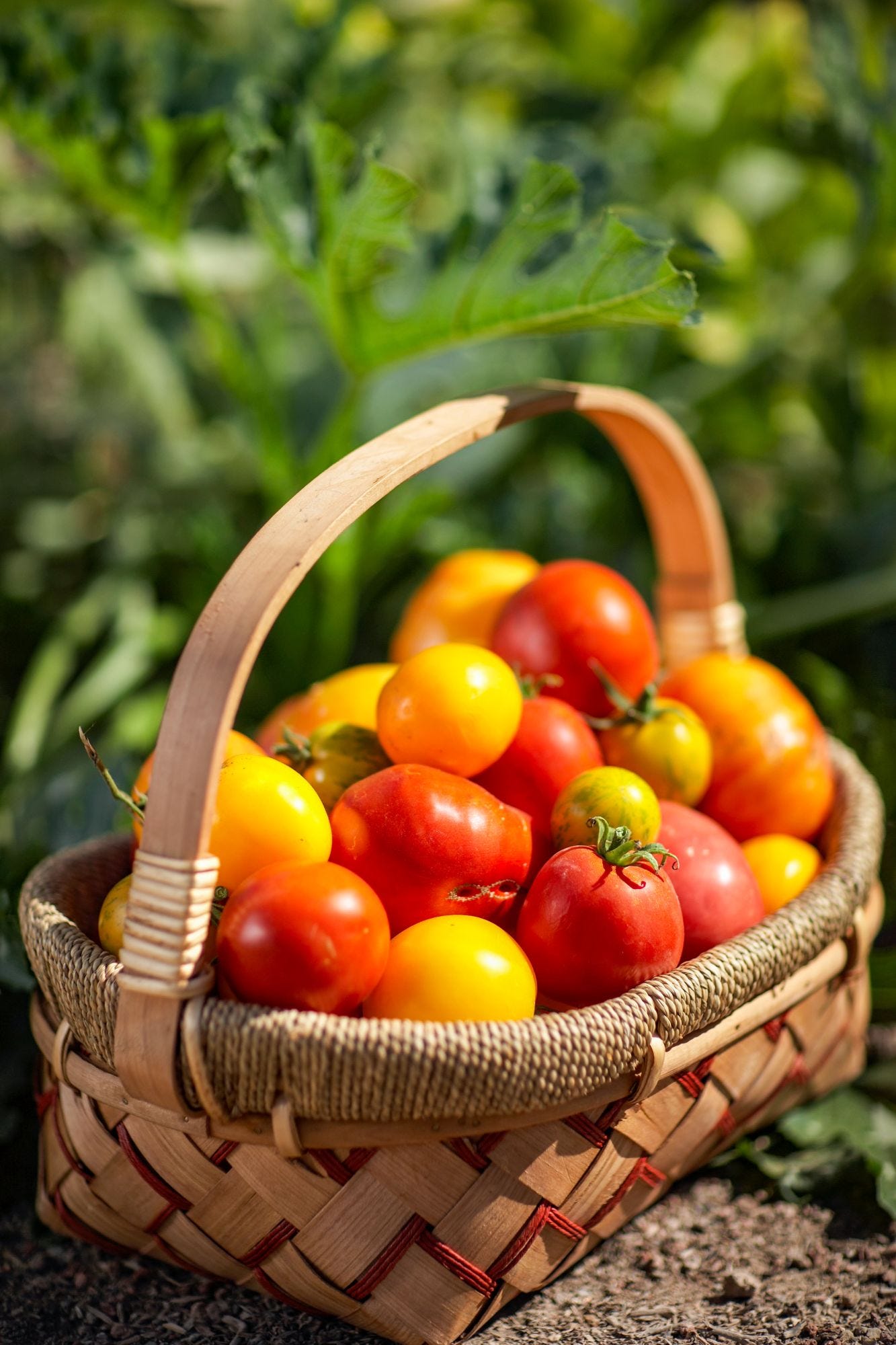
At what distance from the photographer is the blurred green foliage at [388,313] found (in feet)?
4.48

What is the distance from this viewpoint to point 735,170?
7.59 ft

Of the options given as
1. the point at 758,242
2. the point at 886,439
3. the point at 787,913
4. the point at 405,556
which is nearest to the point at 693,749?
the point at 787,913

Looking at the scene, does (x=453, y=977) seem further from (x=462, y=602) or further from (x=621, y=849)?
(x=462, y=602)

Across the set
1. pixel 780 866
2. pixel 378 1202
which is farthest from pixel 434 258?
pixel 378 1202

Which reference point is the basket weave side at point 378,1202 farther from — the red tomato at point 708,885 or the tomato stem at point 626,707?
the tomato stem at point 626,707

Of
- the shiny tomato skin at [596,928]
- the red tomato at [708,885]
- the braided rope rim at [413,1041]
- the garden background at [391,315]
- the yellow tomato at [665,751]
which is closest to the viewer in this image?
the braided rope rim at [413,1041]

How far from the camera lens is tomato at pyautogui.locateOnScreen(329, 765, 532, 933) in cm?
84

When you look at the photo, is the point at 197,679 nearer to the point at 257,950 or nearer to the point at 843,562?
the point at 257,950

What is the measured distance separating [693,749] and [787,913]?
6.9 inches

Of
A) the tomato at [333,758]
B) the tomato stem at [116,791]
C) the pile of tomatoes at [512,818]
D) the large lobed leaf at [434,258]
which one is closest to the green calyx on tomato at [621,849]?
the pile of tomatoes at [512,818]

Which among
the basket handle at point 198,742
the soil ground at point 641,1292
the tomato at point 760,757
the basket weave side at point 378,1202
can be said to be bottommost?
the soil ground at point 641,1292

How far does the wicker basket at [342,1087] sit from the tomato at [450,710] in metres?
0.16

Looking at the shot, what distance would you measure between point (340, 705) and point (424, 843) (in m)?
0.26

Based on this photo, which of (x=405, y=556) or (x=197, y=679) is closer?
(x=197, y=679)
